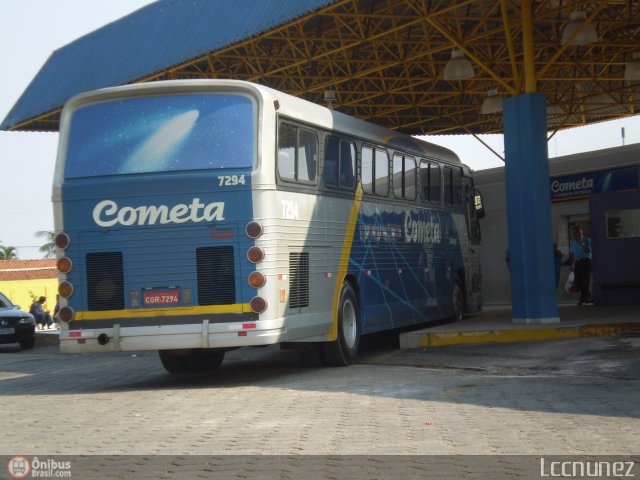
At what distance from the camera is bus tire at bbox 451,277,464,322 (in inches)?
813

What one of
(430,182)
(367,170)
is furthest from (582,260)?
(367,170)

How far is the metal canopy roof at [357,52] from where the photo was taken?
2162 centimetres

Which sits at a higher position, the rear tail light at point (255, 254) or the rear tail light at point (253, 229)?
the rear tail light at point (253, 229)

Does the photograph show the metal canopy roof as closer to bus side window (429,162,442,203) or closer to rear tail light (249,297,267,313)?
bus side window (429,162,442,203)

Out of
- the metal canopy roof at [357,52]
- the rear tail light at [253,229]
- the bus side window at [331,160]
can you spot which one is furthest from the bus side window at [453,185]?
the rear tail light at [253,229]

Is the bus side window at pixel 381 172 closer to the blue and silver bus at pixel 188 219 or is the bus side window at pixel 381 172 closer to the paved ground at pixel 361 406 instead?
the blue and silver bus at pixel 188 219

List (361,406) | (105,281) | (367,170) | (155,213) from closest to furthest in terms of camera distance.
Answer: (361,406), (155,213), (105,281), (367,170)

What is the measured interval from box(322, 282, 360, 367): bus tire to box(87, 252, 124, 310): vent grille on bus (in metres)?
3.20

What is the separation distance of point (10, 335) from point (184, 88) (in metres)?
13.9

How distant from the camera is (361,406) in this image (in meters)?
10.2

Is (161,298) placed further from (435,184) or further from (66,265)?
(435,184)

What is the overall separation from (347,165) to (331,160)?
1.96 feet

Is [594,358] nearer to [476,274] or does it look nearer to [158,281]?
[158,281]

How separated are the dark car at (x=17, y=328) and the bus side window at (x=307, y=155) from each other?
42.4 ft
